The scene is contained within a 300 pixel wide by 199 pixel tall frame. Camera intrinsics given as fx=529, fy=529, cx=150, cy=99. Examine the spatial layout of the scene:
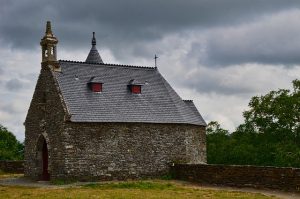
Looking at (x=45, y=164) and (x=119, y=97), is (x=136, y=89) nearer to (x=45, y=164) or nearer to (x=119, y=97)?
(x=119, y=97)

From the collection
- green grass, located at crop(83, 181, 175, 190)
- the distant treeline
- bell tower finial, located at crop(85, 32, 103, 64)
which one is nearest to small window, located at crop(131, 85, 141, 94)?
green grass, located at crop(83, 181, 175, 190)

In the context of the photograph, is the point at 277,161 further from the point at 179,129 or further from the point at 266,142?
the point at 179,129

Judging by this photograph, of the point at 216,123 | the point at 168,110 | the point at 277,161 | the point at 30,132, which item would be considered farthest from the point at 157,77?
the point at 216,123

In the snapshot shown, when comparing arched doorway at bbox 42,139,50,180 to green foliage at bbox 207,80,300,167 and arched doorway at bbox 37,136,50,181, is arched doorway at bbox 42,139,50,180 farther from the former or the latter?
green foliage at bbox 207,80,300,167

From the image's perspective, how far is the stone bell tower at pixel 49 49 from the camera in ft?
105

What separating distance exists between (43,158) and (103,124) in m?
5.31

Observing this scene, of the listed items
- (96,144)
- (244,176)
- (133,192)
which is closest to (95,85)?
(96,144)

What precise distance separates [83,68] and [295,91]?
20.3 meters

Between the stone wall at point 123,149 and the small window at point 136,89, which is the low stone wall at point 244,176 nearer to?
the stone wall at point 123,149

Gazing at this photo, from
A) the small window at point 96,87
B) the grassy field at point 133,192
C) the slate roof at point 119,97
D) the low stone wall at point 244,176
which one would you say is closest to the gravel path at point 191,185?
the low stone wall at point 244,176

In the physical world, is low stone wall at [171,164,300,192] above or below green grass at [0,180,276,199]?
above

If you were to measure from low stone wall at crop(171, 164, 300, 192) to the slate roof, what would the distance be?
3.98 m

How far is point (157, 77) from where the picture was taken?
3553cm

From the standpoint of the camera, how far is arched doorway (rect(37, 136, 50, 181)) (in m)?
32.6
